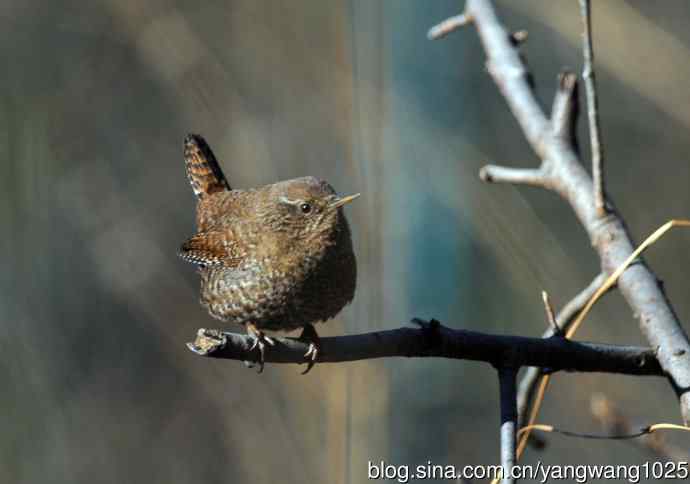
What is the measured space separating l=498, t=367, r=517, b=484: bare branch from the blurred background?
3.56 feet

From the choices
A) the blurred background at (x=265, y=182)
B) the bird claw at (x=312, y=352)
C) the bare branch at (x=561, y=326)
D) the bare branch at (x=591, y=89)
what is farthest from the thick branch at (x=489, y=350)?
the blurred background at (x=265, y=182)

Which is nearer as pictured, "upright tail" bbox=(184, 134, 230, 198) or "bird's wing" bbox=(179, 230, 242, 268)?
"bird's wing" bbox=(179, 230, 242, 268)

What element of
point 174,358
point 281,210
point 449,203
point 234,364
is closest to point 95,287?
point 174,358

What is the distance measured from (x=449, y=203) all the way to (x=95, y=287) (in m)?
2.09

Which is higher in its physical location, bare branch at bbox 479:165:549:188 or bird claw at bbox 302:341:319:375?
bird claw at bbox 302:341:319:375

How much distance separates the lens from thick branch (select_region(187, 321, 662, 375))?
1928 mm

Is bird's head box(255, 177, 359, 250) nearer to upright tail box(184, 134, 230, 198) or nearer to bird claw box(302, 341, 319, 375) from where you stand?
bird claw box(302, 341, 319, 375)

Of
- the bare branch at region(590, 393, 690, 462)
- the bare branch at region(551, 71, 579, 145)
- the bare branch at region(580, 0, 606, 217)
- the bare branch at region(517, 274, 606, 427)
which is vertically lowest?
the bare branch at region(590, 393, 690, 462)

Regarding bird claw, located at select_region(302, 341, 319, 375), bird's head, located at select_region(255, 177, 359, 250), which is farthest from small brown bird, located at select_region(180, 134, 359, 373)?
bird claw, located at select_region(302, 341, 319, 375)

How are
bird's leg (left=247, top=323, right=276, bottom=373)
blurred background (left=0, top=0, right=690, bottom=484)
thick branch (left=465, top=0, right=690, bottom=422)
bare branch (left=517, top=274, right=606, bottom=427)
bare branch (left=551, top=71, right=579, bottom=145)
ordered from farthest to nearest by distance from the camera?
blurred background (left=0, top=0, right=690, bottom=484)
bare branch (left=551, top=71, right=579, bottom=145)
bare branch (left=517, top=274, right=606, bottom=427)
thick branch (left=465, top=0, right=690, bottom=422)
bird's leg (left=247, top=323, right=276, bottom=373)

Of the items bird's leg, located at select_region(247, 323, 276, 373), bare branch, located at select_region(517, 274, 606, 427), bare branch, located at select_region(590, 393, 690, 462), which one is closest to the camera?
bird's leg, located at select_region(247, 323, 276, 373)

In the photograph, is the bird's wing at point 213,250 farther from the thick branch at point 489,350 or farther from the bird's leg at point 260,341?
the thick branch at point 489,350

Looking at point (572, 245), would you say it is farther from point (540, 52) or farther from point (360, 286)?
point (360, 286)

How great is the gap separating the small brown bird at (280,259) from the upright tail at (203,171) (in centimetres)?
58
